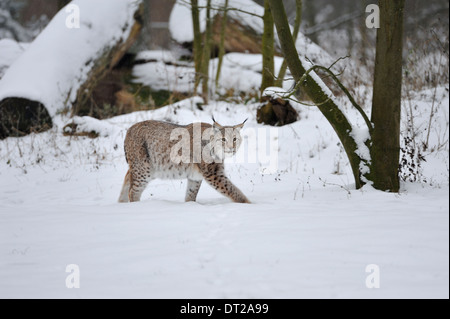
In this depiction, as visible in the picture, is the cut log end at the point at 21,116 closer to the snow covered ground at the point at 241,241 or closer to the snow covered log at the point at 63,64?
the snow covered log at the point at 63,64

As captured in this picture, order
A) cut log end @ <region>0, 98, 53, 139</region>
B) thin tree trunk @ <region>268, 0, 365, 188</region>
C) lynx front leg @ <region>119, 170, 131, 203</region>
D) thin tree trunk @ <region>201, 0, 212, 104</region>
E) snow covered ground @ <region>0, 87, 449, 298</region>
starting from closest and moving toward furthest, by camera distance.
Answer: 1. snow covered ground @ <region>0, 87, 449, 298</region>
2. thin tree trunk @ <region>268, 0, 365, 188</region>
3. lynx front leg @ <region>119, 170, 131, 203</region>
4. cut log end @ <region>0, 98, 53, 139</region>
5. thin tree trunk @ <region>201, 0, 212, 104</region>

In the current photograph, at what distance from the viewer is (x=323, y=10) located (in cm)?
2520

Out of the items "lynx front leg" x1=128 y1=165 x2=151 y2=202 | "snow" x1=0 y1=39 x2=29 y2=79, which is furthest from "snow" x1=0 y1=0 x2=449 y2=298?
"snow" x1=0 y1=39 x2=29 y2=79

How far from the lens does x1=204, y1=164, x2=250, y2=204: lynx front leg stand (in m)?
5.18

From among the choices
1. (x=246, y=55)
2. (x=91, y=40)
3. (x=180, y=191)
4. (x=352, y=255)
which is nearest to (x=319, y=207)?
(x=352, y=255)

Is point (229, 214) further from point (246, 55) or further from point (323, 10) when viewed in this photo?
point (323, 10)

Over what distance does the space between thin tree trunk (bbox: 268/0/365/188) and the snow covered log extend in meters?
5.28

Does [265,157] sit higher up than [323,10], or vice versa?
[323,10]

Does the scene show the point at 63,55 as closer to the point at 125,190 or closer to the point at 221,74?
the point at 221,74

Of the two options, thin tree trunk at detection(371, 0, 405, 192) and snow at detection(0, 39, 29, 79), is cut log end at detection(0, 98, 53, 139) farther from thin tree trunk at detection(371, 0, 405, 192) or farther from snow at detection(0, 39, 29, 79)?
thin tree trunk at detection(371, 0, 405, 192)

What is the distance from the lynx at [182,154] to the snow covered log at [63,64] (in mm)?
3765

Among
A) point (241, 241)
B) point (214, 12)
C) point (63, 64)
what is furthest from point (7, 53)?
point (241, 241)

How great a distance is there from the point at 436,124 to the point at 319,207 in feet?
11.6

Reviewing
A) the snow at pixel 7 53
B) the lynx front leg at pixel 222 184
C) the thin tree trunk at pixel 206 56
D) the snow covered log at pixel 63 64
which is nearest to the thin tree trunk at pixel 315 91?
the lynx front leg at pixel 222 184
